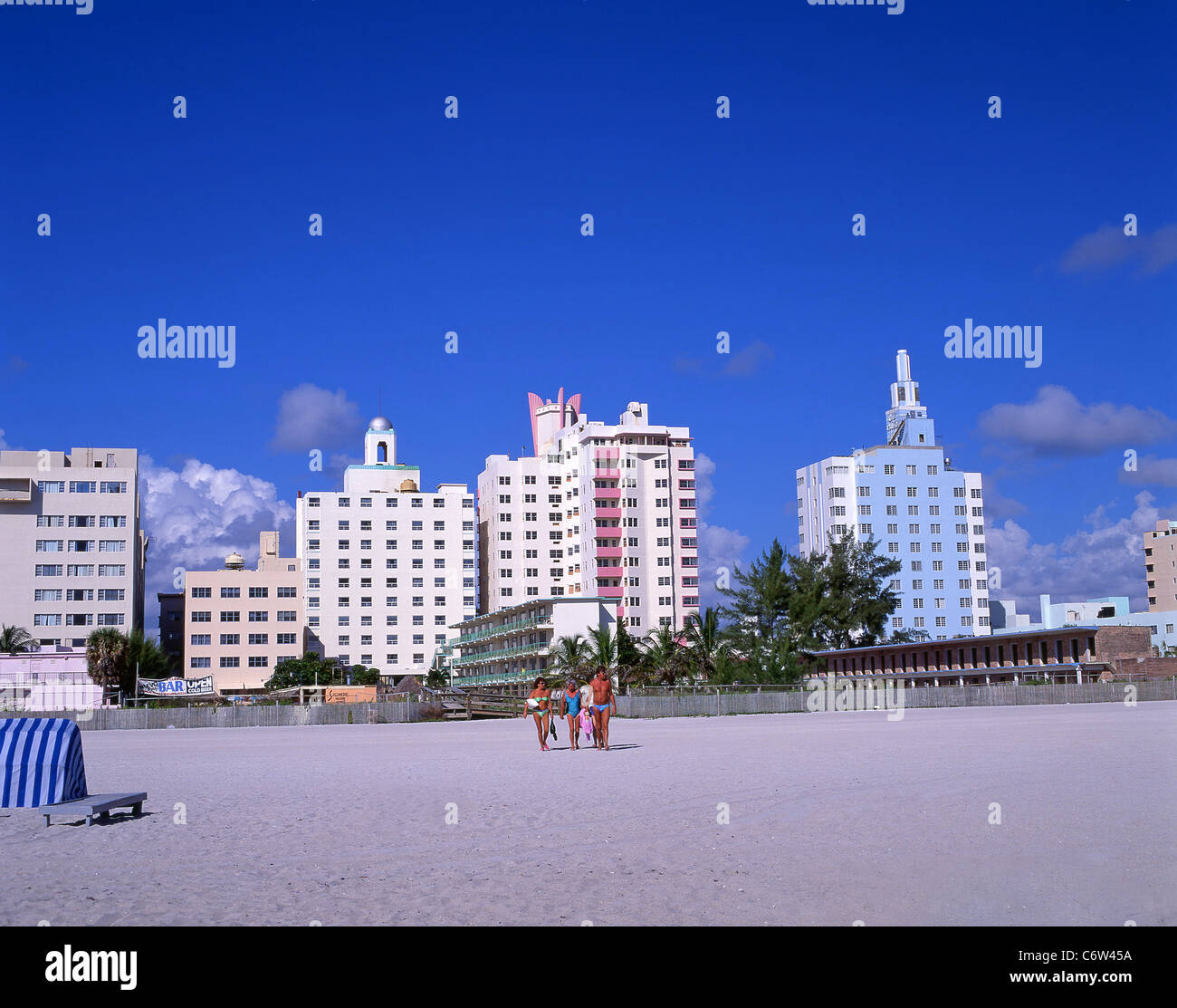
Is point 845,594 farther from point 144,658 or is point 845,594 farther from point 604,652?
point 144,658

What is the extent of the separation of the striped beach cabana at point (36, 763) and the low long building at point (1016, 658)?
213 ft

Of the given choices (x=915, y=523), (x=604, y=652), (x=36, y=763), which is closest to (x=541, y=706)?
(x=36, y=763)

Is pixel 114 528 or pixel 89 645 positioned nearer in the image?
pixel 89 645

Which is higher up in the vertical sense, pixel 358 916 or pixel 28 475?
pixel 28 475

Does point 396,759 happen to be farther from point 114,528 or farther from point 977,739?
point 114,528

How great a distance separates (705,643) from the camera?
274ft

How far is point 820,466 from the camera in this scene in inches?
6068

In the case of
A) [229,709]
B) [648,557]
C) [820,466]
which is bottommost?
[229,709]

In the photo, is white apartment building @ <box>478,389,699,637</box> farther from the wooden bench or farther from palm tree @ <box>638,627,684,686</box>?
the wooden bench

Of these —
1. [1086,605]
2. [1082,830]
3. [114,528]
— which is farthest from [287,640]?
[1082,830]

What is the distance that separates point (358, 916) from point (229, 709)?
57.9m

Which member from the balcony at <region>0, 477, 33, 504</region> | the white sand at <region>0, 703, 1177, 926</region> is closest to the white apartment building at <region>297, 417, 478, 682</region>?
the balcony at <region>0, 477, 33, 504</region>
